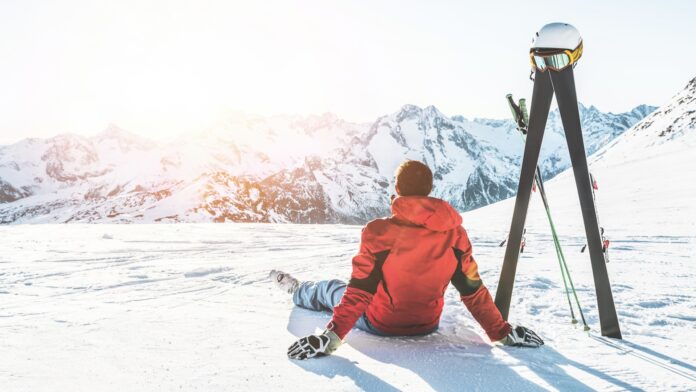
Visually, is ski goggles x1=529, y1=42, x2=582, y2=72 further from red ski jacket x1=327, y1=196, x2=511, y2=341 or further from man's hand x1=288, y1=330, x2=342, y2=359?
man's hand x1=288, y1=330, x2=342, y2=359

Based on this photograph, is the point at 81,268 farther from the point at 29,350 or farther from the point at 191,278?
the point at 29,350

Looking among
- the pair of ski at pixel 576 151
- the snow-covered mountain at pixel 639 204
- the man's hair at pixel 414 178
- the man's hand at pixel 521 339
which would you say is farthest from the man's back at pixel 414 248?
the snow-covered mountain at pixel 639 204

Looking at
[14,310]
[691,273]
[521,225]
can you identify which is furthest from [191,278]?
[691,273]

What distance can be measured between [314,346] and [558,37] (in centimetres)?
315

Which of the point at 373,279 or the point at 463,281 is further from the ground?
the point at 373,279

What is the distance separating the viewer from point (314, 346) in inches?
123

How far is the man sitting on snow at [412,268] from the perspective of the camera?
3.25 meters

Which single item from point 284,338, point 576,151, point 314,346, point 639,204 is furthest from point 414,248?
point 639,204

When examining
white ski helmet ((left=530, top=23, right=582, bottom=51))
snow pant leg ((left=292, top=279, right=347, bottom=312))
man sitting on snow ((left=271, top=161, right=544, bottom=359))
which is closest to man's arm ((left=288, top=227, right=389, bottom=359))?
man sitting on snow ((left=271, top=161, right=544, bottom=359))

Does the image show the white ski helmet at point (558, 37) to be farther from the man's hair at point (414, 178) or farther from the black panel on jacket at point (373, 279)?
the black panel on jacket at point (373, 279)

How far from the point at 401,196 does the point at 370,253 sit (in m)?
0.51

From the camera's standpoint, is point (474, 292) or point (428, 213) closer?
point (428, 213)

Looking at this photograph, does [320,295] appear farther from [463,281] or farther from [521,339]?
[521,339]

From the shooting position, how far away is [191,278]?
6.96 metres
